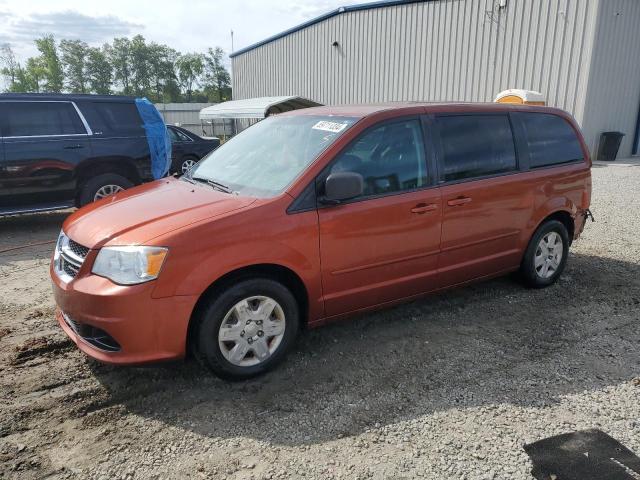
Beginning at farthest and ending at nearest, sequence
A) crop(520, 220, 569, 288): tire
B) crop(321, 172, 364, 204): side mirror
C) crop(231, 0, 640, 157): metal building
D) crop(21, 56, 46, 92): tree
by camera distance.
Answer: crop(21, 56, 46, 92): tree
crop(231, 0, 640, 157): metal building
crop(520, 220, 569, 288): tire
crop(321, 172, 364, 204): side mirror

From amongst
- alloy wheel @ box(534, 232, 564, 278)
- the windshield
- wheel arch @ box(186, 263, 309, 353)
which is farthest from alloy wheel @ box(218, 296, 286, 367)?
alloy wheel @ box(534, 232, 564, 278)

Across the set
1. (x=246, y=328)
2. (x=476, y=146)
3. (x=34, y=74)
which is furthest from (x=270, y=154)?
(x=34, y=74)

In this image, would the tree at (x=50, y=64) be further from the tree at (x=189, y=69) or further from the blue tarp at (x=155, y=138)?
the blue tarp at (x=155, y=138)

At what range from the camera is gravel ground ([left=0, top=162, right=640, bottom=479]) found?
259 cm

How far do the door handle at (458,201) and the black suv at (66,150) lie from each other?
18.0 feet

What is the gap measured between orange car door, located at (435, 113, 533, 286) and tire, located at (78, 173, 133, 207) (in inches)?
212

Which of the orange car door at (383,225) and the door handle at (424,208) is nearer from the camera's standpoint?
the orange car door at (383,225)

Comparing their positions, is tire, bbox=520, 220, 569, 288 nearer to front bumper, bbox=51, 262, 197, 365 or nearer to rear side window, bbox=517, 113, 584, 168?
rear side window, bbox=517, 113, 584, 168

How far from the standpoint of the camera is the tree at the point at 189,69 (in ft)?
329

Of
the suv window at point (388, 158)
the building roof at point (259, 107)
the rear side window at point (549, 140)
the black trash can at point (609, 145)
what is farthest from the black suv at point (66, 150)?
the black trash can at point (609, 145)

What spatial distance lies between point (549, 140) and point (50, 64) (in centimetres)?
9878

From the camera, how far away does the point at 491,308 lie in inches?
178

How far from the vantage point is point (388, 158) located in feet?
12.3

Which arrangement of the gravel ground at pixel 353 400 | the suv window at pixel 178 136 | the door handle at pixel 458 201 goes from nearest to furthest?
the gravel ground at pixel 353 400, the door handle at pixel 458 201, the suv window at pixel 178 136
